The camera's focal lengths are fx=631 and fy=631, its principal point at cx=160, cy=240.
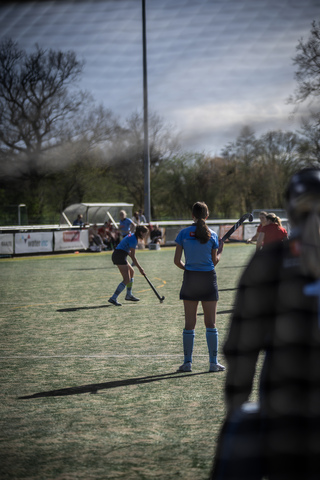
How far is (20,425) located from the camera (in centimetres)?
531

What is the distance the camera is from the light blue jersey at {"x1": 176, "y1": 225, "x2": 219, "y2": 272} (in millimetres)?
7090

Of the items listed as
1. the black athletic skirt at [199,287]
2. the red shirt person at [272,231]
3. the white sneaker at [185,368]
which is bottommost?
the white sneaker at [185,368]

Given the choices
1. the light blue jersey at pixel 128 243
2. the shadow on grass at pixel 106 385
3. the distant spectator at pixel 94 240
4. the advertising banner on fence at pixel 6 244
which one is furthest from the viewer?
the distant spectator at pixel 94 240

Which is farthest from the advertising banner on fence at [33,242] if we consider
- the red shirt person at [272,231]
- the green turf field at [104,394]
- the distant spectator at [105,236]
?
the red shirt person at [272,231]

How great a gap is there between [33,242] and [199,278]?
23339 millimetres

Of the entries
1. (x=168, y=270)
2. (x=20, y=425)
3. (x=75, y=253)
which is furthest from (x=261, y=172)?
(x=20, y=425)

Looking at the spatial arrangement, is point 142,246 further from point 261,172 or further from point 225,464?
point 225,464

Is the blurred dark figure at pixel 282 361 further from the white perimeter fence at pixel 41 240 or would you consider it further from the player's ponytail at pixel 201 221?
the white perimeter fence at pixel 41 240

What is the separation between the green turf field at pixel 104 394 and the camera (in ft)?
14.6

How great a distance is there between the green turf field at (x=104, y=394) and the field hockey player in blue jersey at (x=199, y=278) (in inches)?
13.9

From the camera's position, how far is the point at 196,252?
709 centimetres

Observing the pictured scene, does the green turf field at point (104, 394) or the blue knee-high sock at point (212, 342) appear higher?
the blue knee-high sock at point (212, 342)

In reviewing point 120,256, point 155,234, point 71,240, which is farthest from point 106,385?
point 155,234

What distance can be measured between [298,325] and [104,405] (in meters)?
4.12
